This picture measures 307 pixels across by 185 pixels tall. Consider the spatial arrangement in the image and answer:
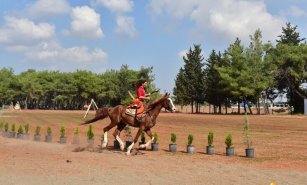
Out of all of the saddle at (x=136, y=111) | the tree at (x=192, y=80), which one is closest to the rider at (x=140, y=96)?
the saddle at (x=136, y=111)

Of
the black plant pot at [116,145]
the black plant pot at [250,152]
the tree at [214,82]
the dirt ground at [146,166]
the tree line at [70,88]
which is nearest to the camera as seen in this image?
the dirt ground at [146,166]

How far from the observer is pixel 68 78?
113000mm

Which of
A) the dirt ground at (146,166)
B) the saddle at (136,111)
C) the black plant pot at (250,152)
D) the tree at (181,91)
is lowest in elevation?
the dirt ground at (146,166)

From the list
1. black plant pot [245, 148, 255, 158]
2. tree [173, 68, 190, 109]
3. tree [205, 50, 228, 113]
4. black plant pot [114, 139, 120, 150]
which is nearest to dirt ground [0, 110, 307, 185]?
black plant pot [245, 148, 255, 158]

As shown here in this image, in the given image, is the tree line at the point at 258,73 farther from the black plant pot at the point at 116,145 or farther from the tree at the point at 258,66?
the black plant pot at the point at 116,145

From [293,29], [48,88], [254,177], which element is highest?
[293,29]

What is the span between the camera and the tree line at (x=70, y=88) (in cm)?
10675

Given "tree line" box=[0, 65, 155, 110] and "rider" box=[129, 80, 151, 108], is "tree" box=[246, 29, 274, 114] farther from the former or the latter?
"rider" box=[129, 80, 151, 108]

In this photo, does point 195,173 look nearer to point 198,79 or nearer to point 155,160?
point 155,160

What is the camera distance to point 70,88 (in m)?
111

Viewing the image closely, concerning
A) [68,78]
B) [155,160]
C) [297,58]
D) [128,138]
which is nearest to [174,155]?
[155,160]

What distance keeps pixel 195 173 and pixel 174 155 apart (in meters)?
4.99

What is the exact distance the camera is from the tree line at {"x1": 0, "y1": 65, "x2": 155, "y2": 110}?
350ft

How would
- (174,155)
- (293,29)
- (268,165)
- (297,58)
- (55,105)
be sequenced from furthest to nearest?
(55,105), (293,29), (297,58), (174,155), (268,165)
